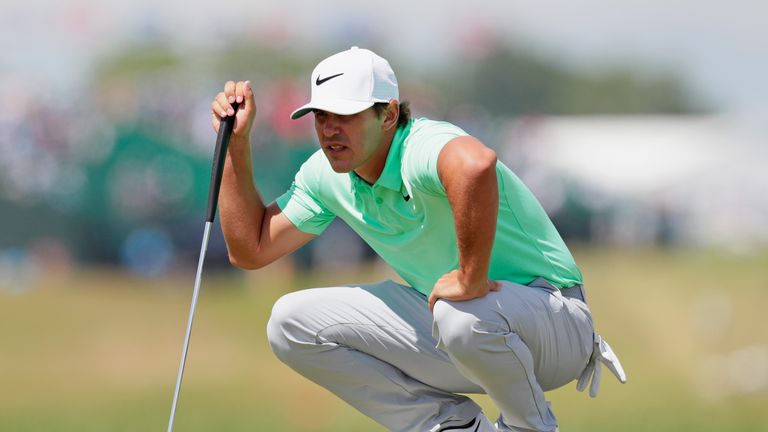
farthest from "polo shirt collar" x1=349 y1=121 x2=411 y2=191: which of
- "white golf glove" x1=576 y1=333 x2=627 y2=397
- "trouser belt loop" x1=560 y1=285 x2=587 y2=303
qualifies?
"white golf glove" x1=576 y1=333 x2=627 y2=397

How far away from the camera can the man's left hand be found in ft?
11.5

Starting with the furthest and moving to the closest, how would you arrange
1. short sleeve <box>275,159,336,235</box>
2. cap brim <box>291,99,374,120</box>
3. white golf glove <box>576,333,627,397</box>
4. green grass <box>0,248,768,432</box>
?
1. green grass <box>0,248,768,432</box>
2. short sleeve <box>275,159,336,235</box>
3. white golf glove <box>576,333,627,397</box>
4. cap brim <box>291,99,374,120</box>

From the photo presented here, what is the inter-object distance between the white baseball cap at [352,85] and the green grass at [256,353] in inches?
133

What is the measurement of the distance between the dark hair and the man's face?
0.02 metres

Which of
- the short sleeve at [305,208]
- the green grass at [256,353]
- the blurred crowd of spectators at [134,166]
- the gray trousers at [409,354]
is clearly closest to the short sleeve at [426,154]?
the gray trousers at [409,354]

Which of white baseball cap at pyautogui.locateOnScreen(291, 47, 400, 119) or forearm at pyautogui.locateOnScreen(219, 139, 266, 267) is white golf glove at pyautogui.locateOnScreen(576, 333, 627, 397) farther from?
forearm at pyautogui.locateOnScreen(219, 139, 266, 267)

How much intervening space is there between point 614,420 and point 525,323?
13.3 feet

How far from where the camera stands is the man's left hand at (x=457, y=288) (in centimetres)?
351

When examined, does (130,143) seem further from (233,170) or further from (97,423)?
(233,170)

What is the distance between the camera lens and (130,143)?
1394 cm

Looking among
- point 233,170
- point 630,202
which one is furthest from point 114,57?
point 233,170

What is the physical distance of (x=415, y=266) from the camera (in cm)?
393

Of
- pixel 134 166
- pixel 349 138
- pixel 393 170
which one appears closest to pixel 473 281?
pixel 393 170

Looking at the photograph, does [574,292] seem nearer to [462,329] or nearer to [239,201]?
[462,329]
